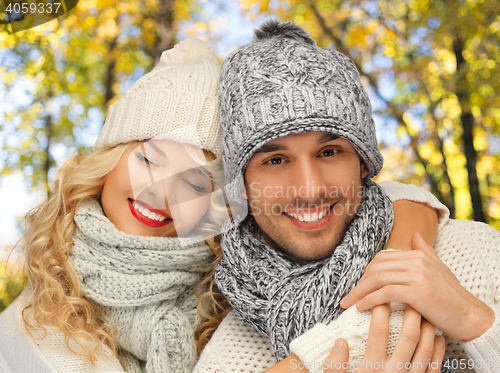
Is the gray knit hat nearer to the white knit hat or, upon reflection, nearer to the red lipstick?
the white knit hat

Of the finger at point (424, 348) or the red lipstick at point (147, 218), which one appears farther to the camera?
the red lipstick at point (147, 218)

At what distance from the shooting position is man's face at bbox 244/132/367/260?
5.36 ft

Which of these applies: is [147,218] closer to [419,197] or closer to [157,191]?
[157,191]

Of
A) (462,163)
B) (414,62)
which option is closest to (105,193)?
(414,62)

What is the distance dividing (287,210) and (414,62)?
329 centimetres

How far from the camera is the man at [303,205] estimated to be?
1550 mm

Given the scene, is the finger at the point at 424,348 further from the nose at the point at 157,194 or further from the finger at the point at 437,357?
the nose at the point at 157,194

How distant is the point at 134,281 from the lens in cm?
176

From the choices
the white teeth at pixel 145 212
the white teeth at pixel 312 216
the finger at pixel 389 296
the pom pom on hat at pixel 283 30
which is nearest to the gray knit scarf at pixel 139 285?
the white teeth at pixel 145 212

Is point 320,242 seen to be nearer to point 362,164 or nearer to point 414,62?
point 362,164

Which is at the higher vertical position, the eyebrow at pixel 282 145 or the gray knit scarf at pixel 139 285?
the eyebrow at pixel 282 145

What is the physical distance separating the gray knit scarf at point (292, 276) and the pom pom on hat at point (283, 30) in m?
0.80

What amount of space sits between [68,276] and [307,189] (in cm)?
120

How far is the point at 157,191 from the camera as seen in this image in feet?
5.76
